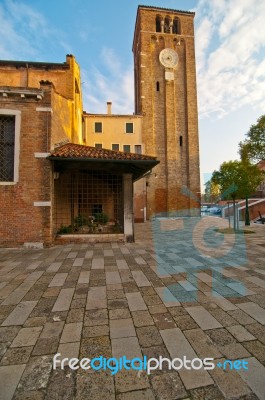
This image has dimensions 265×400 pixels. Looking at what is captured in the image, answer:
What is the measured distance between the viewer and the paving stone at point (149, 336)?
240 cm

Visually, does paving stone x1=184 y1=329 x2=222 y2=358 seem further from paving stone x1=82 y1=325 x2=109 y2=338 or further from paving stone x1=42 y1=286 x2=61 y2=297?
paving stone x1=42 y1=286 x2=61 y2=297

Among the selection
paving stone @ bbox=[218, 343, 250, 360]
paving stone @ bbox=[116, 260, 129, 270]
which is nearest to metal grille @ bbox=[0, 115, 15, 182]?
paving stone @ bbox=[116, 260, 129, 270]

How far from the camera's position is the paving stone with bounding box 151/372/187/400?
1741mm

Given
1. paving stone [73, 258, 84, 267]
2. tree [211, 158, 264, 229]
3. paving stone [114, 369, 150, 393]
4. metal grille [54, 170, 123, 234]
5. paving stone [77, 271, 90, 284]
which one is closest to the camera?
paving stone [114, 369, 150, 393]

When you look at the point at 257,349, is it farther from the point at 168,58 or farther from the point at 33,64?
the point at 168,58

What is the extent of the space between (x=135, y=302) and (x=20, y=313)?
5.67 feet

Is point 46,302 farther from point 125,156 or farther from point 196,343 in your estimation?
point 125,156

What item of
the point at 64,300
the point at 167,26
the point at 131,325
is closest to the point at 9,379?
the point at 131,325

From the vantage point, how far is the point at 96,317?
2984 millimetres

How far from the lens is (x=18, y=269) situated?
17.1 feet

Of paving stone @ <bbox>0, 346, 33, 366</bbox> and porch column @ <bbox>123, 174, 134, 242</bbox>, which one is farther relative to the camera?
porch column @ <bbox>123, 174, 134, 242</bbox>

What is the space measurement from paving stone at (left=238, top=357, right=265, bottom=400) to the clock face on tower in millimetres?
31431

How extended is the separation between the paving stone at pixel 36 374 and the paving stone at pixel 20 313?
892 mm

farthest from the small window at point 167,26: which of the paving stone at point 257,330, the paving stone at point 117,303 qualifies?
the paving stone at point 257,330
